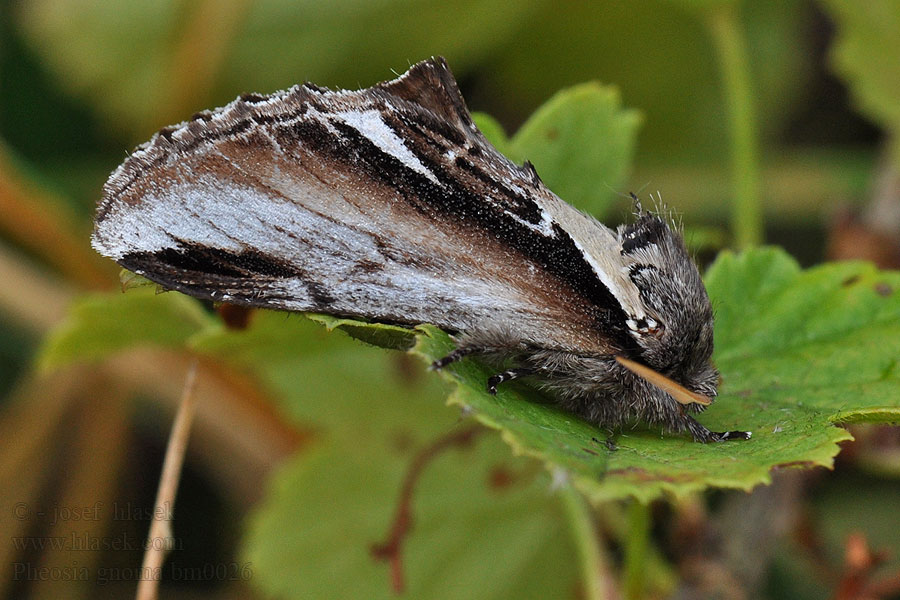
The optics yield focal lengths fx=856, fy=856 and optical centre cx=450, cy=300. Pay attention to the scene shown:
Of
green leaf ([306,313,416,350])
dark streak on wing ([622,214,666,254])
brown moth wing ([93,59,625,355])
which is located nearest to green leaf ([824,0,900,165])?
dark streak on wing ([622,214,666,254])

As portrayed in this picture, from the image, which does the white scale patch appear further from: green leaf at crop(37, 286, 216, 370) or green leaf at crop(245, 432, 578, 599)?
green leaf at crop(245, 432, 578, 599)

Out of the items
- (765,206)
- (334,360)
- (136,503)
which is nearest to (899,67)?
(765,206)

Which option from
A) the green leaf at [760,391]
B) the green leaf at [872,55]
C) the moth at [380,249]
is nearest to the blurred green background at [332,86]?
the green leaf at [872,55]

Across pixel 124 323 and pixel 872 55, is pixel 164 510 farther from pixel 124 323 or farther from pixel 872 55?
pixel 872 55

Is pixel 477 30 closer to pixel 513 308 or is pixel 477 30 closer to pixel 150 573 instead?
pixel 513 308

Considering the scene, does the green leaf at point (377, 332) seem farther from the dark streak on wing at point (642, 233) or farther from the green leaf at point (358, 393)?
the green leaf at point (358, 393)

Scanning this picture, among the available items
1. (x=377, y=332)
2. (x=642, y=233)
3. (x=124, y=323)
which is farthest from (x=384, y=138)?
(x=124, y=323)
